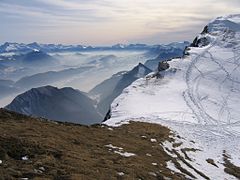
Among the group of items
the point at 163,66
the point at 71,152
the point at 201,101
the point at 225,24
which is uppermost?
the point at 225,24

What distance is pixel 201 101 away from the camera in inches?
3268

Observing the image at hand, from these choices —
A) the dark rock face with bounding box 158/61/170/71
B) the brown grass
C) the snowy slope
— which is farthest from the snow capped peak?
the brown grass

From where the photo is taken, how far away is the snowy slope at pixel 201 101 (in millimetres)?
48819

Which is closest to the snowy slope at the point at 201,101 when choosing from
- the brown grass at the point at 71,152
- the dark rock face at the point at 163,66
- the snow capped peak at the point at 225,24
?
the dark rock face at the point at 163,66

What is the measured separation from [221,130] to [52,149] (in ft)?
132

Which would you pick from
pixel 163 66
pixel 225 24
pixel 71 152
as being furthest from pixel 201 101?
pixel 225 24

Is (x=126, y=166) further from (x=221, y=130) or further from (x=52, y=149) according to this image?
(x=221, y=130)

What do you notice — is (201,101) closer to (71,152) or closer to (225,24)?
(71,152)

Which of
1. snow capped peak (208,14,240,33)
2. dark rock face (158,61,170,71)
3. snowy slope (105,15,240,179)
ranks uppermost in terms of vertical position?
snow capped peak (208,14,240,33)

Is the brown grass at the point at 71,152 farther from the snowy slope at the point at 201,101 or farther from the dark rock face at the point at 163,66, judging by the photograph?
the dark rock face at the point at 163,66

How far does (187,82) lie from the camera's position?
97.1 m

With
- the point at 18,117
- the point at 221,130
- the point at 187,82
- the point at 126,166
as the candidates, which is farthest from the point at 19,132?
the point at 187,82

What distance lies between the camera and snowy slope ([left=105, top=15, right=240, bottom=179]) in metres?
48.8

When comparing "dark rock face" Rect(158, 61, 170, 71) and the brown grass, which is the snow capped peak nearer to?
"dark rock face" Rect(158, 61, 170, 71)
